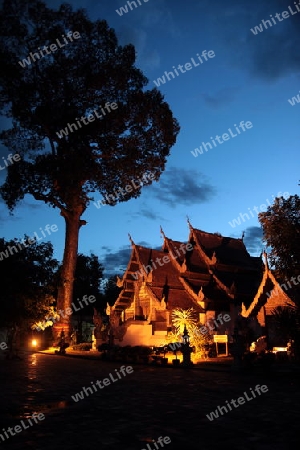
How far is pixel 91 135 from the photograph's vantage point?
106 ft

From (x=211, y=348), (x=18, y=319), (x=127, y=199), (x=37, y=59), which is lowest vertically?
(x=211, y=348)

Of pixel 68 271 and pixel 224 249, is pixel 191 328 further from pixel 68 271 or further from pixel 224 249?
pixel 68 271

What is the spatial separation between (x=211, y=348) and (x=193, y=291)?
4223mm

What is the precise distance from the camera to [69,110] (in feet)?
105

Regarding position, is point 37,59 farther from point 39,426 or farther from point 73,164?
point 39,426

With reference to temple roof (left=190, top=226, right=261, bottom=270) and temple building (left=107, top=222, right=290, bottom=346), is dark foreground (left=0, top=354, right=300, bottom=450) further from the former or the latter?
temple roof (left=190, top=226, right=261, bottom=270)

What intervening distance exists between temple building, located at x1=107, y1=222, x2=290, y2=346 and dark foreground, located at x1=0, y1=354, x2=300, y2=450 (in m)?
12.4

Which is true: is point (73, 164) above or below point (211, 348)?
above

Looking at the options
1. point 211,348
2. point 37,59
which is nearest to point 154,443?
point 211,348

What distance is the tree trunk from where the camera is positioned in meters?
31.2

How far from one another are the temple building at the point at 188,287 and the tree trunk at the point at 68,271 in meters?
3.31

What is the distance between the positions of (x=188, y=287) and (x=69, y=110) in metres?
15.8

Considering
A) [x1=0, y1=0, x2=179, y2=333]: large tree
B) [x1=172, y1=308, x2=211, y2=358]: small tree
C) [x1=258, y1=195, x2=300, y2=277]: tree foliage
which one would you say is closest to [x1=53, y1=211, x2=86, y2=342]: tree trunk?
[x1=0, y1=0, x2=179, y2=333]: large tree

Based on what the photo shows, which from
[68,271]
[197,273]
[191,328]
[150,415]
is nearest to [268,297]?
[191,328]
